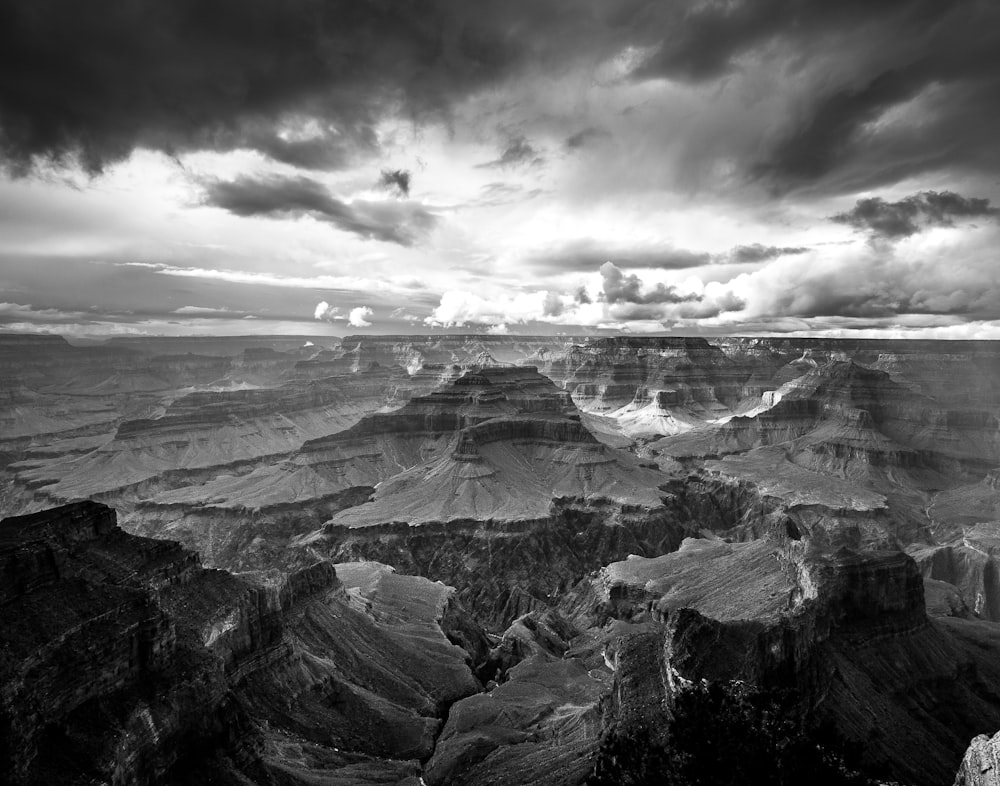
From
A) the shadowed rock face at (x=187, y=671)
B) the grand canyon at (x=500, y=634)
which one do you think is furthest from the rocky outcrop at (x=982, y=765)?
the shadowed rock face at (x=187, y=671)

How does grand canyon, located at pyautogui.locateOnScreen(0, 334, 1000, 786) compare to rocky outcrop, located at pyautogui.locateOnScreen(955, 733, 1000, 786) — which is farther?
grand canyon, located at pyautogui.locateOnScreen(0, 334, 1000, 786)

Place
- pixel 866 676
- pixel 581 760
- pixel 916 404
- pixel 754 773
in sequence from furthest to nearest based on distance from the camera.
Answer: pixel 916 404 < pixel 866 676 < pixel 581 760 < pixel 754 773

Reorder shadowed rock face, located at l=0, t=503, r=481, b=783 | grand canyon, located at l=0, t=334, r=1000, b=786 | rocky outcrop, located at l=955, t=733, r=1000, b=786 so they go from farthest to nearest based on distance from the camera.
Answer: grand canyon, located at l=0, t=334, r=1000, b=786 < shadowed rock face, located at l=0, t=503, r=481, b=783 < rocky outcrop, located at l=955, t=733, r=1000, b=786

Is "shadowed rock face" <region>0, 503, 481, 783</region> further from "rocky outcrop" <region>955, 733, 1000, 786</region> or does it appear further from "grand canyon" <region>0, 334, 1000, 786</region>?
"rocky outcrop" <region>955, 733, 1000, 786</region>

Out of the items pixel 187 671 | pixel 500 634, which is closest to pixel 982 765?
pixel 187 671

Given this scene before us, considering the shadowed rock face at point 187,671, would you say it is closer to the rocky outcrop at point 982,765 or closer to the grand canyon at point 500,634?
the grand canyon at point 500,634

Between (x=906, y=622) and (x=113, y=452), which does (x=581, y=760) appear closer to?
(x=906, y=622)

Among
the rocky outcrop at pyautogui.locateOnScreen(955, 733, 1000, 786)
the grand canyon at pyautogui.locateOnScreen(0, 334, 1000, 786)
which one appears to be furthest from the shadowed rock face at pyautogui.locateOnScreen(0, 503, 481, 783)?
the rocky outcrop at pyautogui.locateOnScreen(955, 733, 1000, 786)

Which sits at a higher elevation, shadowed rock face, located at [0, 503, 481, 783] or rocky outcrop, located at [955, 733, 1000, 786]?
rocky outcrop, located at [955, 733, 1000, 786]

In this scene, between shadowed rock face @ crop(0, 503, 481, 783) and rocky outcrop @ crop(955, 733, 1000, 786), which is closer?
rocky outcrop @ crop(955, 733, 1000, 786)

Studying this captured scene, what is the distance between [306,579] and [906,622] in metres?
57.9

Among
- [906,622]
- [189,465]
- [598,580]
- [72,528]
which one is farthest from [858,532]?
[189,465]

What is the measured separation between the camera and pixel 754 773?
35500 millimetres

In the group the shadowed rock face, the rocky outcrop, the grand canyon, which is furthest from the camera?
the grand canyon
